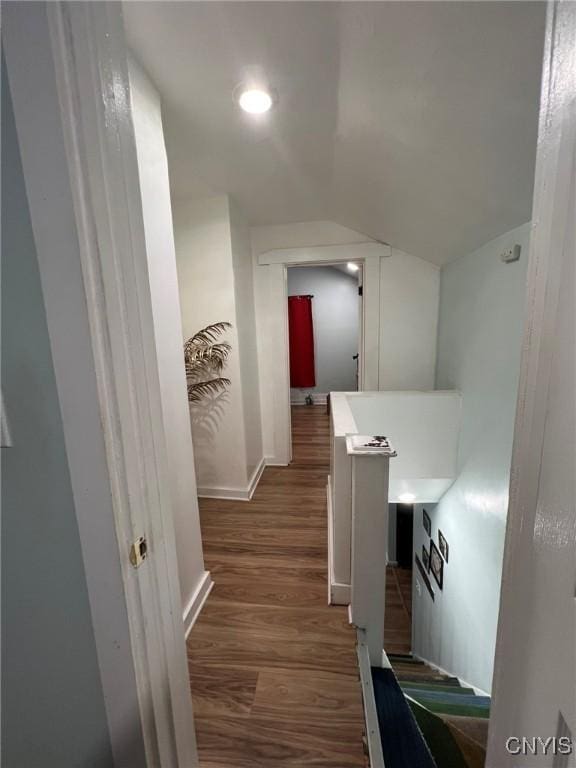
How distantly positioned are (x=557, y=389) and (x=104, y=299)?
28.8 inches

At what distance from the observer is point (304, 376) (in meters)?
5.75

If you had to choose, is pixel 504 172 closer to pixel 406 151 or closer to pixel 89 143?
pixel 406 151

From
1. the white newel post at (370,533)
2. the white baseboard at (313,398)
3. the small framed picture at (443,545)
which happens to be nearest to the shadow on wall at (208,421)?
the white newel post at (370,533)

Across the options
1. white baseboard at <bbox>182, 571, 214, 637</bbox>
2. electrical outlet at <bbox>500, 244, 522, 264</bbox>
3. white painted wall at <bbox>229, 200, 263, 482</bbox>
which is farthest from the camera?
white painted wall at <bbox>229, 200, 263, 482</bbox>

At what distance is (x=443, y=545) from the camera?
110 inches

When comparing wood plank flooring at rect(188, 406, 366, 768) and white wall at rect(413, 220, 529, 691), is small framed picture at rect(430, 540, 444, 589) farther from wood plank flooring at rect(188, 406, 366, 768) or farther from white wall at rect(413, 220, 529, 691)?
wood plank flooring at rect(188, 406, 366, 768)

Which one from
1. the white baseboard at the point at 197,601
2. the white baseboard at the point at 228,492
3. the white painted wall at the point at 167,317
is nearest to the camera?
the white painted wall at the point at 167,317

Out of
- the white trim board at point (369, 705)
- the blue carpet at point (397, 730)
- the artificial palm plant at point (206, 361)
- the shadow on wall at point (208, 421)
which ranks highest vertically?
the artificial palm plant at point (206, 361)

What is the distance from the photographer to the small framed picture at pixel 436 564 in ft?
9.24

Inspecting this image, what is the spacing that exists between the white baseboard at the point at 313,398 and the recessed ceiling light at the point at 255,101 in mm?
4783

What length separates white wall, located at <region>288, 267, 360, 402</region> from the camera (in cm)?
552

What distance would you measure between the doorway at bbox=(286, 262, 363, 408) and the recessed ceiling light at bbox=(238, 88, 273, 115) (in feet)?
13.6

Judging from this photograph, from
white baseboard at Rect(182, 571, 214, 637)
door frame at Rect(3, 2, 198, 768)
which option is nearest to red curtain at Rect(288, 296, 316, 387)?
white baseboard at Rect(182, 571, 214, 637)

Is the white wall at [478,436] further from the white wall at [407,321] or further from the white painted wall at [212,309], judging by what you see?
the white painted wall at [212,309]
